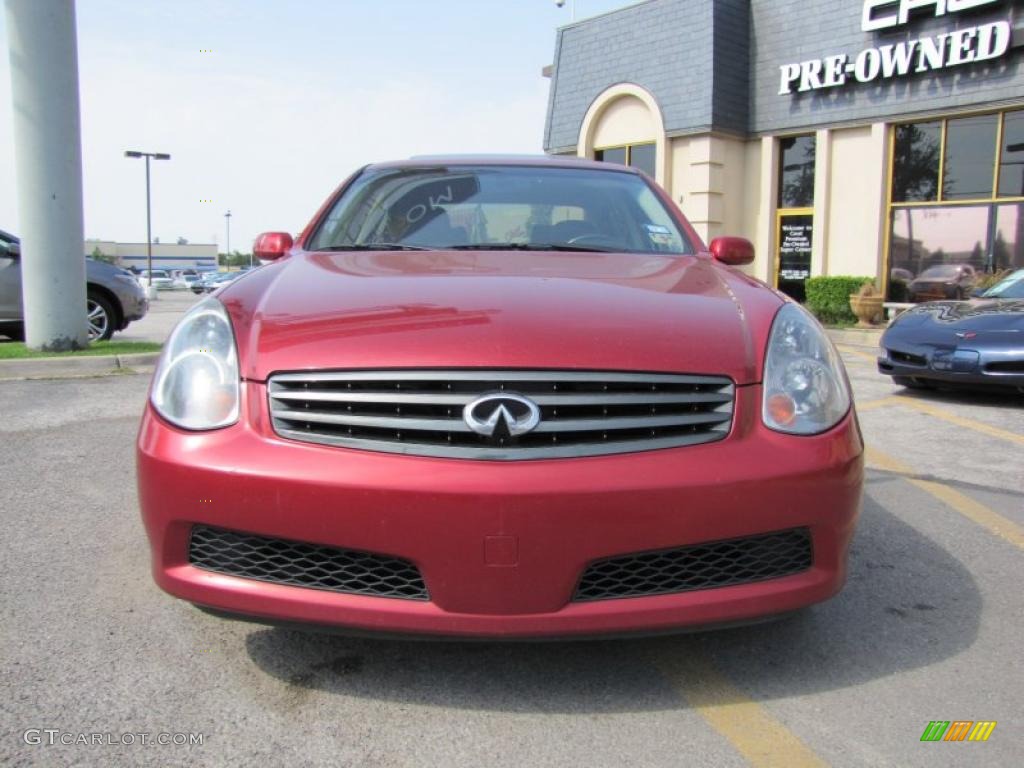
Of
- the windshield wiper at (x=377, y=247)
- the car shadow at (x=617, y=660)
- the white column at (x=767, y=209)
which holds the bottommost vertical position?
the car shadow at (x=617, y=660)

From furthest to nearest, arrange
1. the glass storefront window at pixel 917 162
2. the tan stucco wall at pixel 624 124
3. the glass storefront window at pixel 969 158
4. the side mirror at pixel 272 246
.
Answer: the tan stucco wall at pixel 624 124, the glass storefront window at pixel 917 162, the glass storefront window at pixel 969 158, the side mirror at pixel 272 246

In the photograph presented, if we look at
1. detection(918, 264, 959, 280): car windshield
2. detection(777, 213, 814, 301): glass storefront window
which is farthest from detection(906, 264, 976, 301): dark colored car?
detection(777, 213, 814, 301): glass storefront window

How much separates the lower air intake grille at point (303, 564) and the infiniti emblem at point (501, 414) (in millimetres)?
351

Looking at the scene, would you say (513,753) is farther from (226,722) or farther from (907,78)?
(907,78)

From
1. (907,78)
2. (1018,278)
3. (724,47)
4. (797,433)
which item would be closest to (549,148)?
(724,47)

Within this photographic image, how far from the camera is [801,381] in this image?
2.20 meters

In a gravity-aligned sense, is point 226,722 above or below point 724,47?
below

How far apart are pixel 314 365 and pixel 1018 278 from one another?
7.01 metres

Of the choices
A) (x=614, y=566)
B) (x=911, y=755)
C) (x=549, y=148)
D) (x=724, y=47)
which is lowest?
(x=911, y=755)

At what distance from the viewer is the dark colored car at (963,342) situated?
20.3ft

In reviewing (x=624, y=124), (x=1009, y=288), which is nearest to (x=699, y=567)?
(x=1009, y=288)

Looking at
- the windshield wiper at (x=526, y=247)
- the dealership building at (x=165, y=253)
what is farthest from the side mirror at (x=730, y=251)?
the dealership building at (x=165, y=253)

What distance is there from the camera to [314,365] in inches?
80.0

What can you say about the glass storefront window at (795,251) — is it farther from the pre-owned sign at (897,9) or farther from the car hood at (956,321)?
the car hood at (956,321)
